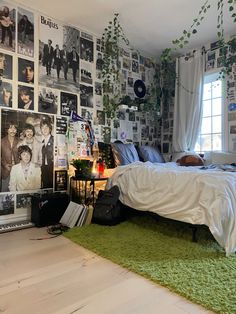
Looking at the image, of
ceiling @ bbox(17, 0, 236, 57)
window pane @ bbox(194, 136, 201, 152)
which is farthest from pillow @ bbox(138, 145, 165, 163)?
ceiling @ bbox(17, 0, 236, 57)

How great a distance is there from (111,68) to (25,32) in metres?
1.33

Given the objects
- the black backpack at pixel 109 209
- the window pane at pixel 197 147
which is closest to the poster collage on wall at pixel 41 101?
the black backpack at pixel 109 209

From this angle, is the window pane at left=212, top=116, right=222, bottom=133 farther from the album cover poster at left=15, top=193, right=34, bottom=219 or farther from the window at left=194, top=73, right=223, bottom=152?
the album cover poster at left=15, top=193, right=34, bottom=219

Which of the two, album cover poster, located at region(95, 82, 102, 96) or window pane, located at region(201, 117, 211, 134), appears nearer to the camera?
album cover poster, located at region(95, 82, 102, 96)

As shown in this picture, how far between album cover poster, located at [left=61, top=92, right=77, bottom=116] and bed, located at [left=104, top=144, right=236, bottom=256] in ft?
3.71

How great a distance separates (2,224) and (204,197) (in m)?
2.15

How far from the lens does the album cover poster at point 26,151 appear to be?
290cm

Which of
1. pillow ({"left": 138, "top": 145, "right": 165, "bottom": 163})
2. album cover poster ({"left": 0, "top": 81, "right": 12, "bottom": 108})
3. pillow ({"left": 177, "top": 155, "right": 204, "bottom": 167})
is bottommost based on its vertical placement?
pillow ({"left": 177, "top": 155, "right": 204, "bottom": 167})

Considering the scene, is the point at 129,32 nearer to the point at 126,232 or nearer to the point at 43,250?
the point at 126,232

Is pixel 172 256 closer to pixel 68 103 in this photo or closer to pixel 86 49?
pixel 68 103

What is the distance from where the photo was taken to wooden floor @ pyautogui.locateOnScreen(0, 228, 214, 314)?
138 cm

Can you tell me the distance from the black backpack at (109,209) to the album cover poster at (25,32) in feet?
6.20

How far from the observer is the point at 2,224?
9.37 feet

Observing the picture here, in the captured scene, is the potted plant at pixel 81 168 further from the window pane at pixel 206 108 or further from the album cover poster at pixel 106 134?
the window pane at pixel 206 108
